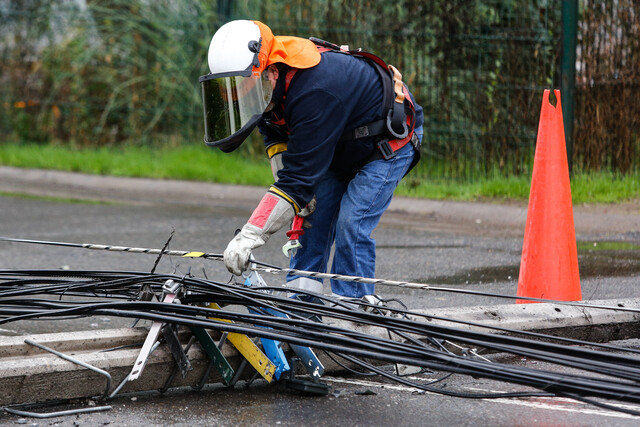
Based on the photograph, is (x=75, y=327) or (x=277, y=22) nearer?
(x=75, y=327)

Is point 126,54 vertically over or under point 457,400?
over

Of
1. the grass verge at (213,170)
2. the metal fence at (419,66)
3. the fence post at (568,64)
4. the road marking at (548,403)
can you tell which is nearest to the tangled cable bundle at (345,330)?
the road marking at (548,403)

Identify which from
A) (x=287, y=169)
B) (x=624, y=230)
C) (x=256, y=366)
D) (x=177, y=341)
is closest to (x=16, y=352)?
(x=177, y=341)

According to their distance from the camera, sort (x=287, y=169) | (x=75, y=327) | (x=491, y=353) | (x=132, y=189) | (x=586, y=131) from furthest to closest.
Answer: (x=132, y=189) < (x=586, y=131) < (x=75, y=327) < (x=491, y=353) < (x=287, y=169)

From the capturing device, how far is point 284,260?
6.97m

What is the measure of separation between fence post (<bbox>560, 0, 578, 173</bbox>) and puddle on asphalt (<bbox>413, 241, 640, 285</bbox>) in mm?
2081

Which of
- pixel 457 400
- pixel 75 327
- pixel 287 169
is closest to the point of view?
pixel 457 400

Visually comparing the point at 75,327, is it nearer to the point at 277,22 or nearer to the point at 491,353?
the point at 491,353

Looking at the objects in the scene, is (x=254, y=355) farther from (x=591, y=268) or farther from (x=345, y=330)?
(x=591, y=268)

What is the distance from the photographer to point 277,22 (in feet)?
35.8

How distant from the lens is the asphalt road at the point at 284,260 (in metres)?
3.63

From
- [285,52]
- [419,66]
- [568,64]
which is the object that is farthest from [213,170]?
[285,52]

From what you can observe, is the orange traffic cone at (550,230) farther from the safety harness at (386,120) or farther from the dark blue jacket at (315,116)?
the dark blue jacket at (315,116)

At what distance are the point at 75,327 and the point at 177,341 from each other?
1435mm
